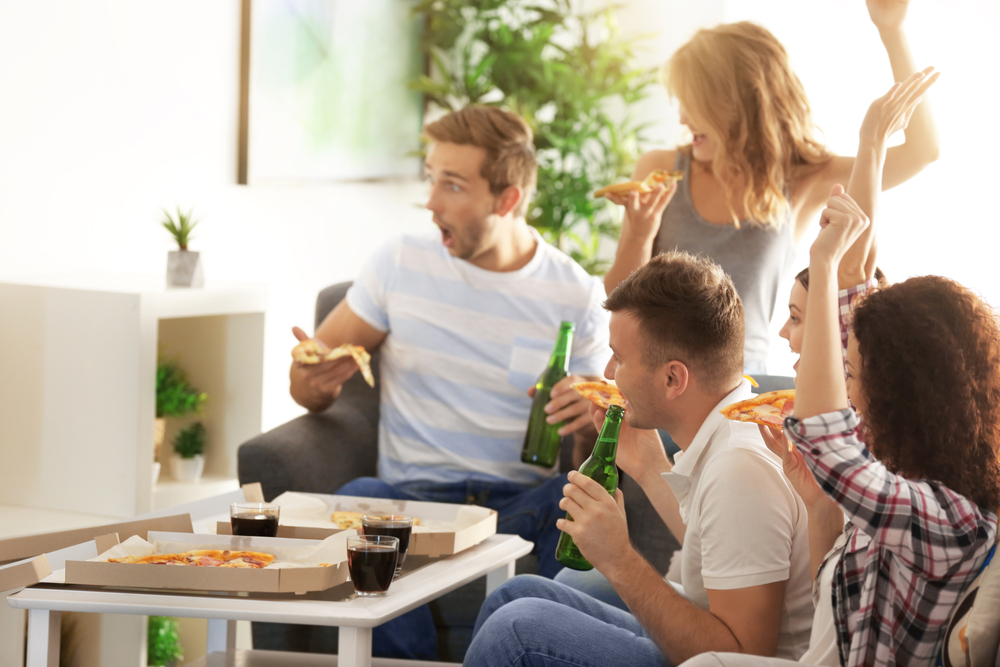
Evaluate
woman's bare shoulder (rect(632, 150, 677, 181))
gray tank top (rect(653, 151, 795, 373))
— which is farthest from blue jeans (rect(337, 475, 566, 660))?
woman's bare shoulder (rect(632, 150, 677, 181))

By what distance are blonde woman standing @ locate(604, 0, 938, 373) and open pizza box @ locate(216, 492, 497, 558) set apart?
34.7 inches

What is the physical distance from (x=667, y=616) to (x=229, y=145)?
7.86 feet

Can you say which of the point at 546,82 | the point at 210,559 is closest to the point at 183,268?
the point at 210,559

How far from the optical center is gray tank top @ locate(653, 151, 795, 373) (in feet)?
7.89

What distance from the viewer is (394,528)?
1415mm

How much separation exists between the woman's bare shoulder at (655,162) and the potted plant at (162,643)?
1.65m

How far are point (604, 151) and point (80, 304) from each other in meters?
2.42

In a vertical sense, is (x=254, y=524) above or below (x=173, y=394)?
below

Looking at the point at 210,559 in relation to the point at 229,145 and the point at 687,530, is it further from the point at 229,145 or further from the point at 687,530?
the point at 229,145

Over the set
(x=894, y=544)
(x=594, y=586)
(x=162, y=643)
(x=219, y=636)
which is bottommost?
(x=162, y=643)

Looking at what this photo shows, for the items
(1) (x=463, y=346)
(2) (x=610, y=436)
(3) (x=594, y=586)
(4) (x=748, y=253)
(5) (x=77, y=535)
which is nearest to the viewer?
(5) (x=77, y=535)

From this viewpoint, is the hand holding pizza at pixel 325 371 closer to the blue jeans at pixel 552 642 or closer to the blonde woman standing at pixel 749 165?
the blonde woman standing at pixel 749 165

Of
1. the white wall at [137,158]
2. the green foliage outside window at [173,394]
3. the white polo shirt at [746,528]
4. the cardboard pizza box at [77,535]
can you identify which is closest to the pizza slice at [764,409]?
the white polo shirt at [746,528]

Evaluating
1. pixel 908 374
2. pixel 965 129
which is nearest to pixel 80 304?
pixel 908 374
